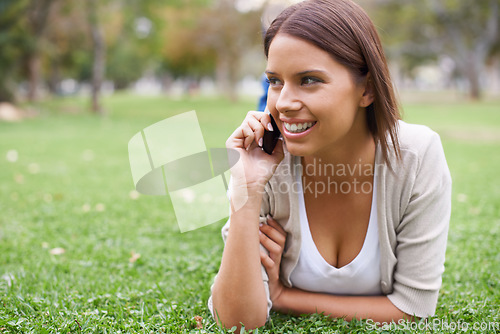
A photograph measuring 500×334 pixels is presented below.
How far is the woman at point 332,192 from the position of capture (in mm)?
1919

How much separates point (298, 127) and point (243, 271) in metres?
0.67

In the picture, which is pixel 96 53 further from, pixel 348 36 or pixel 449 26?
pixel 449 26

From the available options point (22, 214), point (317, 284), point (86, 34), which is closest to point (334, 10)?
point (317, 284)

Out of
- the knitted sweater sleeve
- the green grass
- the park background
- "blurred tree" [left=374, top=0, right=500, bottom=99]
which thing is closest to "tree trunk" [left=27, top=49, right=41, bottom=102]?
the park background

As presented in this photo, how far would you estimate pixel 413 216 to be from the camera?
2137 millimetres

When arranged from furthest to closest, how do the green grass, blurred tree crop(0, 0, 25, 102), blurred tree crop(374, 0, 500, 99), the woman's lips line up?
blurred tree crop(374, 0, 500, 99), blurred tree crop(0, 0, 25, 102), the green grass, the woman's lips

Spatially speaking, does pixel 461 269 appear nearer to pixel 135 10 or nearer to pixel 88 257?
pixel 88 257

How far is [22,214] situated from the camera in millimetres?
4828

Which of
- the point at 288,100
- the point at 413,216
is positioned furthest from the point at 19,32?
the point at 413,216

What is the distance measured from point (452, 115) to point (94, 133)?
14.0 metres

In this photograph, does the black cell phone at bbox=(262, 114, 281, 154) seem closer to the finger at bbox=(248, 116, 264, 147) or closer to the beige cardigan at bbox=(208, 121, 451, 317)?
the finger at bbox=(248, 116, 264, 147)

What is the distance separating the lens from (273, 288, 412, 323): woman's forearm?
7.51ft

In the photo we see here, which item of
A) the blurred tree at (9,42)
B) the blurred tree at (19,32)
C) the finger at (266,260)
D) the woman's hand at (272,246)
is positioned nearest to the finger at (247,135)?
the woman's hand at (272,246)

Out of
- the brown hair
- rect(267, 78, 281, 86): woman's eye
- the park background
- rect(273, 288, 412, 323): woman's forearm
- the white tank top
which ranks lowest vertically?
the park background
